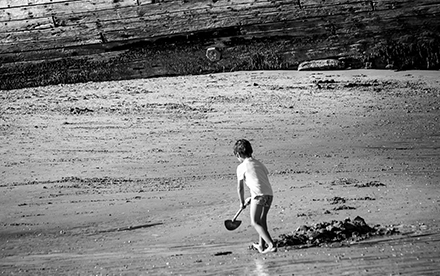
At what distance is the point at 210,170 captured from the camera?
902 centimetres

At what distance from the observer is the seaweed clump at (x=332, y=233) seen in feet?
20.4

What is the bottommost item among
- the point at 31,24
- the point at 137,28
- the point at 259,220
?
the point at 259,220

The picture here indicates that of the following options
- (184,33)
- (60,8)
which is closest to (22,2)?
(60,8)

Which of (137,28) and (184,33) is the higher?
(137,28)

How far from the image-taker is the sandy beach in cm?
603

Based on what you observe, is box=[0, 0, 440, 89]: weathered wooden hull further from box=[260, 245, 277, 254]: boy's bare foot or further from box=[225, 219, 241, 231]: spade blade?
box=[260, 245, 277, 254]: boy's bare foot

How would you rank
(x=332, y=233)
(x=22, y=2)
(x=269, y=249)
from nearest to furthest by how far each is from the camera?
(x=269, y=249) → (x=332, y=233) → (x=22, y=2)

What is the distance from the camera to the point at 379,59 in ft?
40.2

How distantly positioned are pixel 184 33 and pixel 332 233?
6.54 meters

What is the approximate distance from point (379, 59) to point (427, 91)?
1031 millimetres

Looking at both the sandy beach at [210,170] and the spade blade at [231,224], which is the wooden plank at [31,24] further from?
the spade blade at [231,224]

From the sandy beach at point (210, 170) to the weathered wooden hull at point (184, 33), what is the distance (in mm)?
311

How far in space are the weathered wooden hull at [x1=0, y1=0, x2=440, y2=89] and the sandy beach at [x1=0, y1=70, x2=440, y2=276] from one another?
0.31 meters

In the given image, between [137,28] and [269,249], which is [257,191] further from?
[137,28]
